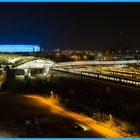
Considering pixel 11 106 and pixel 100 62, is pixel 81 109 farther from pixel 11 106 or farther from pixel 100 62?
pixel 100 62

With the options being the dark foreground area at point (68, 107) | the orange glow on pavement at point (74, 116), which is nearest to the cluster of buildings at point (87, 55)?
the dark foreground area at point (68, 107)

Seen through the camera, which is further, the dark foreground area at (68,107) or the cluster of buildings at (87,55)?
the cluster of buildings at (87,55)

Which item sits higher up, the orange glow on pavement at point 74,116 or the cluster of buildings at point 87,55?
the cluster of buildings at point 87,55

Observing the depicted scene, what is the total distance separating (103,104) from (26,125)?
2863 mm

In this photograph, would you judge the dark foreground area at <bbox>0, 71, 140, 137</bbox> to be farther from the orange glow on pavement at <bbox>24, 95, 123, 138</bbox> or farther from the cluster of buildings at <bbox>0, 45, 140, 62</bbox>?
the cluster of buildings at <bbox>0, 45, 140, 62</bbox>

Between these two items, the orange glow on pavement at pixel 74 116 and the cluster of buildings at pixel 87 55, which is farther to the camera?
the cluster of buildings at pixel 87 55

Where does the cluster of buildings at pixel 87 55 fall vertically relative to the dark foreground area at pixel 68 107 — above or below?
above

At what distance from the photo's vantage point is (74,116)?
7949mm

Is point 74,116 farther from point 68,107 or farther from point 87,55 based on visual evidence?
point 87,55

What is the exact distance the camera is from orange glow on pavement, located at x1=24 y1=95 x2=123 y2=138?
21.7 feet

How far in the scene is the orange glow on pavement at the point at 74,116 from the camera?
6629 mm

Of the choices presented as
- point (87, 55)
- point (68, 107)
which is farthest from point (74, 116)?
point (87, 55)

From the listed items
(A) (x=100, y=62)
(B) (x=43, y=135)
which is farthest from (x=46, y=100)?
(A) (x=100, y=62)

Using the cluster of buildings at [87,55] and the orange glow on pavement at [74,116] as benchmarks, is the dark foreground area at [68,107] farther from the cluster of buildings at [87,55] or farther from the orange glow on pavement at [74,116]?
the cluster of buildings at [87,55]
